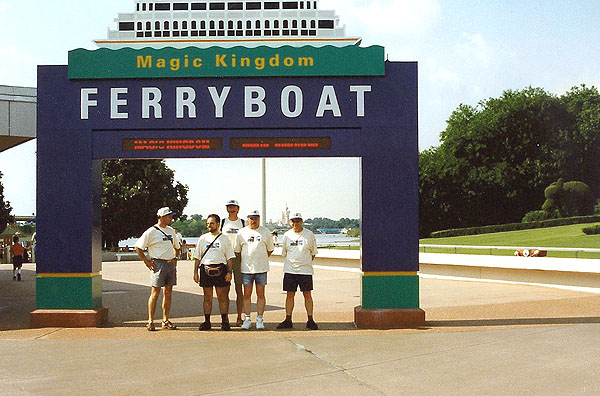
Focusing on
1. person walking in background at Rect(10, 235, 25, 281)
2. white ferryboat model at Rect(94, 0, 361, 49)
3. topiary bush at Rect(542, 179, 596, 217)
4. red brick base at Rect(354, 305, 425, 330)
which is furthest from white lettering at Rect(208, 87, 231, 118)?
topiary bush at Rect(542, 179, 596, 217)

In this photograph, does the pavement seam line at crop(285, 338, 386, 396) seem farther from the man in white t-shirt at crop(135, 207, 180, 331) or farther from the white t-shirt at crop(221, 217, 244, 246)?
the man in white t-shirt at crop(135, 207, 180, 331)

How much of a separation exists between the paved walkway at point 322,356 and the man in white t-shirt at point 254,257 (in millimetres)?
404

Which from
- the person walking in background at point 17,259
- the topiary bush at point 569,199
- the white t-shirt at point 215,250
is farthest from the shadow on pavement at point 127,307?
the topiary bush at point 569,199

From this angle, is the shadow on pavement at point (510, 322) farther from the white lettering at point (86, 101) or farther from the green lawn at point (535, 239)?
the green lawn at point (535, 239)

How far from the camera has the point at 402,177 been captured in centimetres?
1098

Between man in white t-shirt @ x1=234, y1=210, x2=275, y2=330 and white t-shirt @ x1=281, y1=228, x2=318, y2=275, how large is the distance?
27 centimetres

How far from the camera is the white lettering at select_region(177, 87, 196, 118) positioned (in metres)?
11.1

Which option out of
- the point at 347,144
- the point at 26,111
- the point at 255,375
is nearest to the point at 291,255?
the point at 347,144

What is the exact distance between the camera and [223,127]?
11.1 meters

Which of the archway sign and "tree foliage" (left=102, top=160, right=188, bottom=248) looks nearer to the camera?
the archway sign

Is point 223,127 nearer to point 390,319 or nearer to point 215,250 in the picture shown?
point 215,250

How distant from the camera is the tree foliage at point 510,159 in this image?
59531 mm

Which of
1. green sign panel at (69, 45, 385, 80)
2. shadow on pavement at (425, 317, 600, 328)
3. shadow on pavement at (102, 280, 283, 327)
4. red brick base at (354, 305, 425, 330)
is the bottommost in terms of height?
shadow on pavement at (102, 280, 283, 327)

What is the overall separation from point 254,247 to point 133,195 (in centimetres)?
3654
